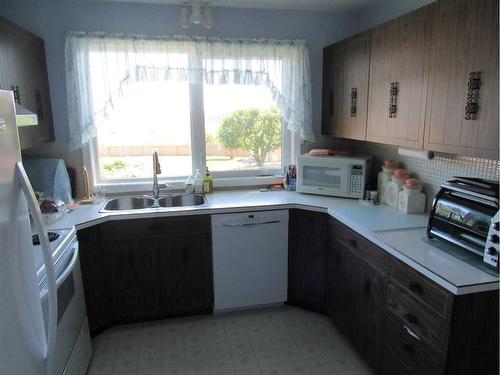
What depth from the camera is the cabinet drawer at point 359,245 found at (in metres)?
1.94

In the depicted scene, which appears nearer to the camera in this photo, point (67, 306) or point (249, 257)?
point (67, 306)

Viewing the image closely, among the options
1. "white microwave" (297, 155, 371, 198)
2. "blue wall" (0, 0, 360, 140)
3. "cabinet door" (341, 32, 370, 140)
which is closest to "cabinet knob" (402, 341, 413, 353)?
"white microwave" (297, 155, 371, 198)

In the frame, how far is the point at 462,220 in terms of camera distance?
5.47 ft

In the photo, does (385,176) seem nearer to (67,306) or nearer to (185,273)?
(185,273)

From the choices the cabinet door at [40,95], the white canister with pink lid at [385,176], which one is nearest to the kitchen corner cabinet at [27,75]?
the cabinet door at [40,95]

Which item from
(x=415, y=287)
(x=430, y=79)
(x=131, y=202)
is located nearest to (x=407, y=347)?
(x=415, y=287)

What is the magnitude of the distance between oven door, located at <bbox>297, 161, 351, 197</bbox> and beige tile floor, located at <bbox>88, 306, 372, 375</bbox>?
0.97 metres

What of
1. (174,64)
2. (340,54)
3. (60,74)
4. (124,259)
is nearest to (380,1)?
(340,54)

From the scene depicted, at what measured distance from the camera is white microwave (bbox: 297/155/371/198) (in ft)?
9.09

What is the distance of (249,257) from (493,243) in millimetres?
1615

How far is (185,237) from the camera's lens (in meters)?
2.57

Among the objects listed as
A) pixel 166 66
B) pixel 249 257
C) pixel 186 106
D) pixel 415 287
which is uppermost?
pixel 166 66

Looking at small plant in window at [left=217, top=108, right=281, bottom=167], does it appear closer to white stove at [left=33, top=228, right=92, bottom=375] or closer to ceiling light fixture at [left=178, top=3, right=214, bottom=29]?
ceiling light fixture at [left=178, top=3, right=214, bottom=29]

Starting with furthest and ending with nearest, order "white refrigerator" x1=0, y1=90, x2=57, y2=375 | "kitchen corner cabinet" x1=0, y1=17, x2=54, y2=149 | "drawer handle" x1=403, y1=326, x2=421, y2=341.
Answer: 1. "kitchen corner cabinet" x1=0, y1=17, x2=54, y2=149
2. "drawer handle" x1=403, y1=326, x2=421, y2=341
3. "white refrigerator" x1=0, y1=90, x2=57, y2=375
